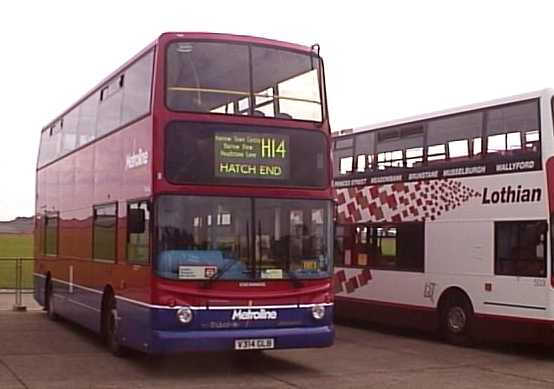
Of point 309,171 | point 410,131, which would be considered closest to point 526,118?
point 410,131

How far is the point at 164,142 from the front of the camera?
38.9ft

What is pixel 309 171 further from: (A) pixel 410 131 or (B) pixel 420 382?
(A) pixel 410 131

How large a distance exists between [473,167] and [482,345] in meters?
3.26

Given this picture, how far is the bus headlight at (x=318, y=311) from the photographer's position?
1235cm

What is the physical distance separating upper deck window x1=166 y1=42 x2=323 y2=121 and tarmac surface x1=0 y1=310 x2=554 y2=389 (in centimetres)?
347

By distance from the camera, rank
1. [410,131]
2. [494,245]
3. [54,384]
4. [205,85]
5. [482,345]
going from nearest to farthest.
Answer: [54,384] < [205,85] < [494,245] < [482,345] < [410,131]

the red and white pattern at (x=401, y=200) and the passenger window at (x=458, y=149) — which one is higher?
the passenger window at (x=458, y=149)

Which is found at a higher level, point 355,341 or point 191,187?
point 191,187

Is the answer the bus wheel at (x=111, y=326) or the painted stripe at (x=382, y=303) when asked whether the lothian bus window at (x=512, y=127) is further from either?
the bus wheel at (x=111, y=326)

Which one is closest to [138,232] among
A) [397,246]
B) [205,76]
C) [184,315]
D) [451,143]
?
[184,315]

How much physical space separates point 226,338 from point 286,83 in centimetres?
353

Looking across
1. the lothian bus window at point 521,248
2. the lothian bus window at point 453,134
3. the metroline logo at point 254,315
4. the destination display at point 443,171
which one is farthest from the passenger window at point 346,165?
the metroline logo at point 254,315

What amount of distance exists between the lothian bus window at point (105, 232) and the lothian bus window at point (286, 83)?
3169mm

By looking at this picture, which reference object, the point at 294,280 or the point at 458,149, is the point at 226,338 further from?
the point at 458,149
